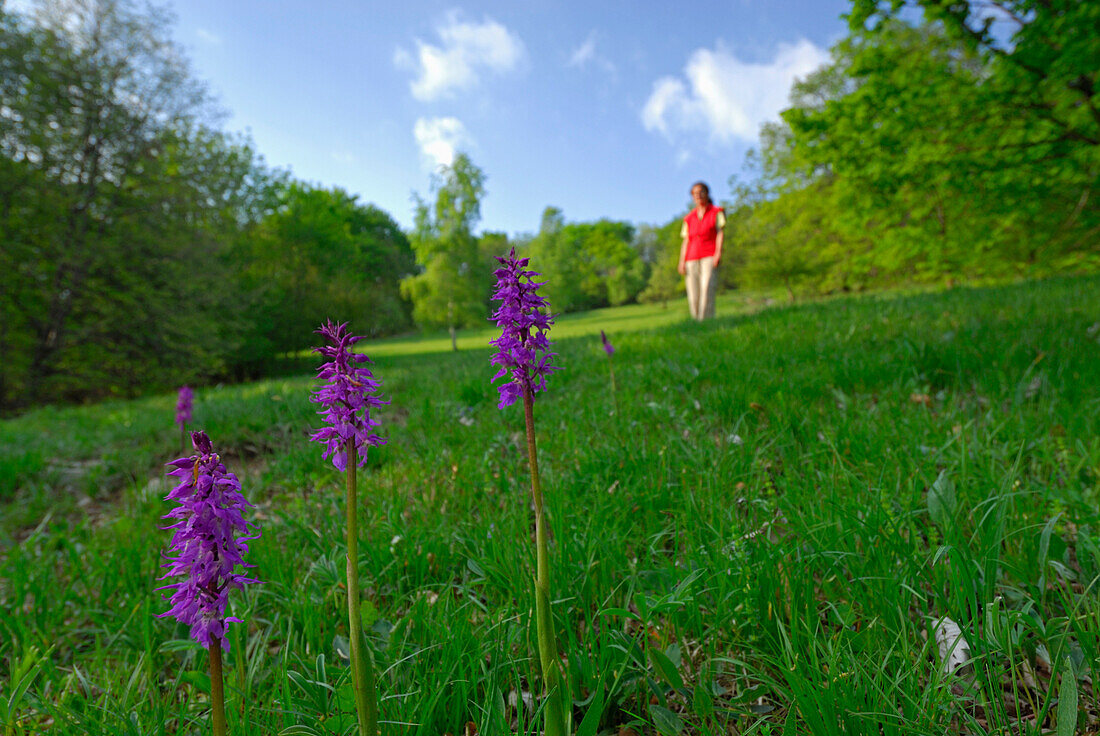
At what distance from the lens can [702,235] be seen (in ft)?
33.5

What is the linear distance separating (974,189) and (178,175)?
76.8 ft

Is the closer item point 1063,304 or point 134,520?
point 134,520

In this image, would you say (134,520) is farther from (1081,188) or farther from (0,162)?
(1081,188)

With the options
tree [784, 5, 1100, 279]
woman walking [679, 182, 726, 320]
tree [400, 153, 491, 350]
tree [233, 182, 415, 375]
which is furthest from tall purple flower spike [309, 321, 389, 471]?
tree [400, 153, 491, 350]

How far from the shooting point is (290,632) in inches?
63.5

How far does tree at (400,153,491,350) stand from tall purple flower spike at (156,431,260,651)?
24976 millimetres

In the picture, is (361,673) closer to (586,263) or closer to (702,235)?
(702,235)

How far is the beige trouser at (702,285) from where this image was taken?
10.3 meters

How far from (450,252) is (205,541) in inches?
1034

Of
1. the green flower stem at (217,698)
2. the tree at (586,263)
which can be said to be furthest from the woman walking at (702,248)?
the tree at (586,263)

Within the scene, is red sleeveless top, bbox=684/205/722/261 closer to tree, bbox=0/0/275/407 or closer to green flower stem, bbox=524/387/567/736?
green flower stem, bbox=524/387/567/736

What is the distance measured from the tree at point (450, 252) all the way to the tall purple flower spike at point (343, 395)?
977 inches

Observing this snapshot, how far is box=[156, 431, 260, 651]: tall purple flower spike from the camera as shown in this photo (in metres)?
0.90

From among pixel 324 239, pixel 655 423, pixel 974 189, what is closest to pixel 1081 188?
pixel 974 189
